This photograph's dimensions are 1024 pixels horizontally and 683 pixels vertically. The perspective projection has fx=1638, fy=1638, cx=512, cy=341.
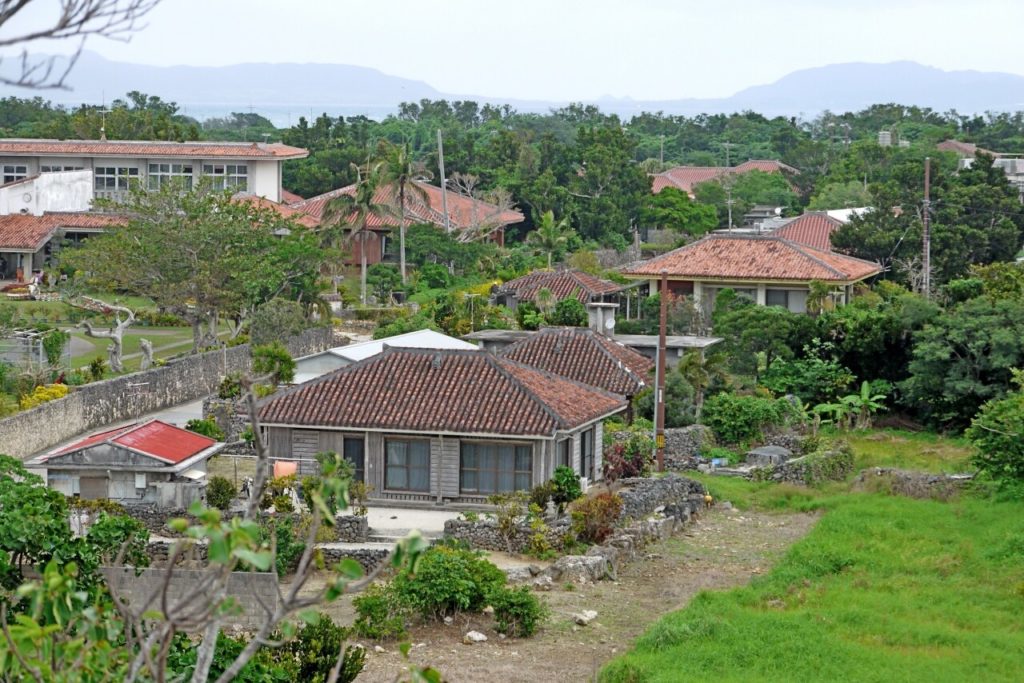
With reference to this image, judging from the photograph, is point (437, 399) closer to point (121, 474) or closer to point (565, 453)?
point (565, 453)

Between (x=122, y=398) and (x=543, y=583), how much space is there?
53.5ft

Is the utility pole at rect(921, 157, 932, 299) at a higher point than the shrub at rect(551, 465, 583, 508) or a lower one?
higher

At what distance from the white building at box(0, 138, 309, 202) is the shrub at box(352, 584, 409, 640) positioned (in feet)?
150

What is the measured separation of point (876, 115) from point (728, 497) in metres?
106

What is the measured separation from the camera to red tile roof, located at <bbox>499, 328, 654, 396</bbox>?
35.2 metres

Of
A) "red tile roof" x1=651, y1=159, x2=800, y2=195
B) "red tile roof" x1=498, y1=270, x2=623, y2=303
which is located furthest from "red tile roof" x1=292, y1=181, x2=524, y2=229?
"red tile roof" x1=651, y1=159, x2=800, y2=195

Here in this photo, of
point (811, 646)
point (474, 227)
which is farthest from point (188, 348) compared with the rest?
point (811, 646)

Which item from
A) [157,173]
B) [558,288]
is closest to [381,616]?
[558,288]

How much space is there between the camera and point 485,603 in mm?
21141

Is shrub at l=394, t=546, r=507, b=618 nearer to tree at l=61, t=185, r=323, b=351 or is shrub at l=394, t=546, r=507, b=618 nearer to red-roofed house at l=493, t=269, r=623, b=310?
tree at l=61, t=185, r=323, b=351

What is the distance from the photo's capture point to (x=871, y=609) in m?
21.3

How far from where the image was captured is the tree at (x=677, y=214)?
246ft

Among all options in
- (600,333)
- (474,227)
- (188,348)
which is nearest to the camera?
(600,333)

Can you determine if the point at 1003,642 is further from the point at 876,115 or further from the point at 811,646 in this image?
A: the point at 876,115
